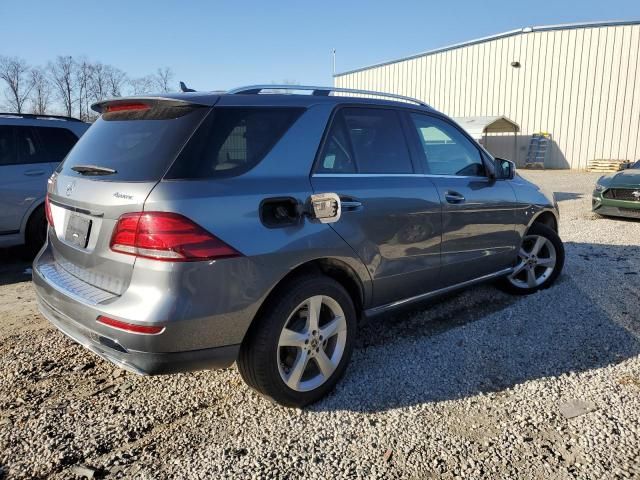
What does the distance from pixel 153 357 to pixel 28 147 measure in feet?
16.1

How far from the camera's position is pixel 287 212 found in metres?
2.61

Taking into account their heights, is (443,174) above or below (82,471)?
above

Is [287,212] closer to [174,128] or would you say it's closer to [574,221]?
[174,128]

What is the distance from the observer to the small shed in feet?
80.1

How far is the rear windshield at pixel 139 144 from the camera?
2.38 metres

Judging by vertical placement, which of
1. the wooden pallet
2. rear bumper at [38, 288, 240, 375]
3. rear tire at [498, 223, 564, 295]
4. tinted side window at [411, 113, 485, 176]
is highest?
tinted side window at [411, 113, 485, 176]

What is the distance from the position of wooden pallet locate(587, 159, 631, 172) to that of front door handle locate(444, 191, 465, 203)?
22.0 metres

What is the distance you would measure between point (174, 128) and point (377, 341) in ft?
7.24

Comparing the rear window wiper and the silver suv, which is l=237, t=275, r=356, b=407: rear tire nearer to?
the rear window wiper

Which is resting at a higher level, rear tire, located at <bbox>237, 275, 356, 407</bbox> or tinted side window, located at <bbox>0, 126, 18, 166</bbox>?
tinted side window, located at <bbox>0, 126, 18, 166</bbox>

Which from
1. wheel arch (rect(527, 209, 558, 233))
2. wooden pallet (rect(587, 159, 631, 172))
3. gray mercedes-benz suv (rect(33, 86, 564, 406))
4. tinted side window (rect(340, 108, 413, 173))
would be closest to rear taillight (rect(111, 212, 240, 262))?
gray mercedes-benz suv (rect(33, 86, 564, 406))

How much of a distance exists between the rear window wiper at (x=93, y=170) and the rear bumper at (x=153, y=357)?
805 mm

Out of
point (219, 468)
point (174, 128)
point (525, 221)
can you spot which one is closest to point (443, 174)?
point (525, 221)

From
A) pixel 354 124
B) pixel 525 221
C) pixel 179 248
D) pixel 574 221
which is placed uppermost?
pixel 354 124
